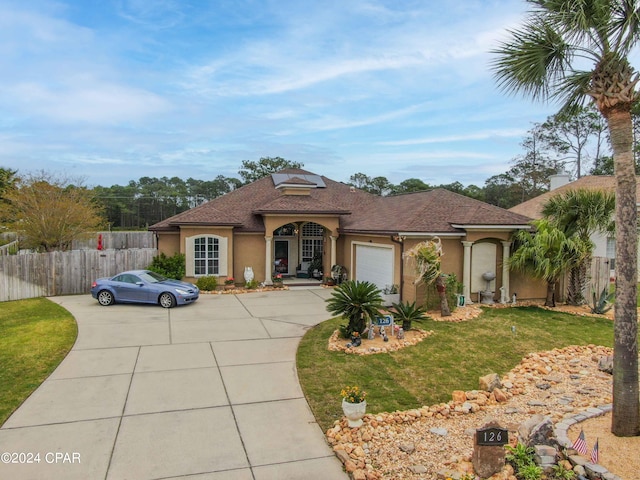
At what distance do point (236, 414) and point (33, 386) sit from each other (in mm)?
3797

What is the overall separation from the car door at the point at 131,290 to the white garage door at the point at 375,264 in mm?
8405

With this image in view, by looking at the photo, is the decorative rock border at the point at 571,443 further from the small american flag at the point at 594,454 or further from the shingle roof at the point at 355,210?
the shingle roof at the point at 355,210

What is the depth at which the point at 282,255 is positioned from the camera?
21391 millimetres

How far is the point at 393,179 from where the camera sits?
5516cm

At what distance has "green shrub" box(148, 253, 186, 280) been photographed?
1664 cm

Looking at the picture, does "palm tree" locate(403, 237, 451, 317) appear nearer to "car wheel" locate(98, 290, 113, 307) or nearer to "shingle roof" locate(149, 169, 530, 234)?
"shingle roof" locate(149, 169, 530, 234)

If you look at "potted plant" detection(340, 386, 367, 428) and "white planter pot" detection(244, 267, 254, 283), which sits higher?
"white planter pot" detection(244, 267, 254, 283)

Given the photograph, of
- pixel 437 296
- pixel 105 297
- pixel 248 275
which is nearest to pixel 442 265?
pixel 437 296

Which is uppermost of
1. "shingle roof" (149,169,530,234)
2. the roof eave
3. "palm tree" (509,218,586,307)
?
"shingle roof" (149,169,530,234)

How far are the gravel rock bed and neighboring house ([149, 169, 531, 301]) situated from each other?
635 centimetres

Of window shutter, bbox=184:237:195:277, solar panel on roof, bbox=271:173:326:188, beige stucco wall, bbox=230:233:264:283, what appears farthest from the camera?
solar panel on roof, bbox=271:173:326:188

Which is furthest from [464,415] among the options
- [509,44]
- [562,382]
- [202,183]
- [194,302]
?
[202,183]

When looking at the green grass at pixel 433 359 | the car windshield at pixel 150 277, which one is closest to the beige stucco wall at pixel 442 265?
the green grass at pixel 433 359

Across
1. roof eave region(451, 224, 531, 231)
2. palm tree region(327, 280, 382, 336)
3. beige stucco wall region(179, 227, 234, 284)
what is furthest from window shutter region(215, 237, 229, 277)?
roof eave region(451, 224, 531, 231)
